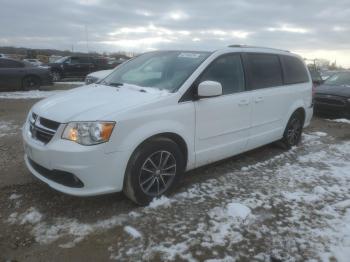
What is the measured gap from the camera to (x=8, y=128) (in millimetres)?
7590

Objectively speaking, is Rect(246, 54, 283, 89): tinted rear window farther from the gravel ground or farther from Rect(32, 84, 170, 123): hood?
Rect(32, 84, 170, 123): hood

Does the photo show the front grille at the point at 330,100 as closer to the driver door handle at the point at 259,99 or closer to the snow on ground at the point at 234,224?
the snow on ground at the point at 234,224

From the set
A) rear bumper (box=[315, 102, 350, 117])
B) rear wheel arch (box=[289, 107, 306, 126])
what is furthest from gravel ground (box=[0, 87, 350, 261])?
rear bumper (box=[315, 102, 350, 117])

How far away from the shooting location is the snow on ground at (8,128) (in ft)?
23.4

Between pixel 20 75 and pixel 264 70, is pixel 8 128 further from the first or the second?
pixel 20 75

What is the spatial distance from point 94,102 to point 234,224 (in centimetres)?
→ 194

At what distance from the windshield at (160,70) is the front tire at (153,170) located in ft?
2.34

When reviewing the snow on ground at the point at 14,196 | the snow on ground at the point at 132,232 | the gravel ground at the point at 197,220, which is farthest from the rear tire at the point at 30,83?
the snow on ground at the point at 132,232

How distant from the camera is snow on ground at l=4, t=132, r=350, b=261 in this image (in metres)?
3.25

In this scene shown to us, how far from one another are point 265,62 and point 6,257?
438 centimetres

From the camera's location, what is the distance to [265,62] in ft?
18.6

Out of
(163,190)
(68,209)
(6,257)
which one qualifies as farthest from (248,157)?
(6,257)

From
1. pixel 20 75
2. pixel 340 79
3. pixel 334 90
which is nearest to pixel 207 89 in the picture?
pixel 334 90

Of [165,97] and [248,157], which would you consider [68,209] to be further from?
[248,157]
